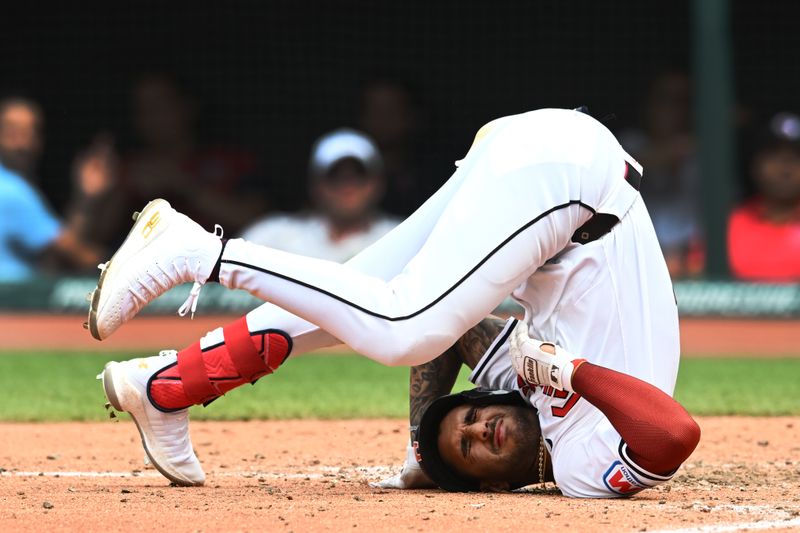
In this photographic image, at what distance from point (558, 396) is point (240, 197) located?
798cm

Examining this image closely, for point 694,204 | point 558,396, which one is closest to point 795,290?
point 694,204

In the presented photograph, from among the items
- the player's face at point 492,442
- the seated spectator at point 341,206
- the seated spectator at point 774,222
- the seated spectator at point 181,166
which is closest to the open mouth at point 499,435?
the player's face at point 492,442

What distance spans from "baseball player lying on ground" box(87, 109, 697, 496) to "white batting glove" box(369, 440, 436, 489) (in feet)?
0.58

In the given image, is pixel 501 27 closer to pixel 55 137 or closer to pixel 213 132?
pixel 213 132

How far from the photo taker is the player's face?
12.6ft

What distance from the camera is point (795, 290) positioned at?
32.0 ft

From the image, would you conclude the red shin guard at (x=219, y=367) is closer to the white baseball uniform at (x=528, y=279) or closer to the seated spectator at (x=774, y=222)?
the white baseball uniform at (x=528, y=279)

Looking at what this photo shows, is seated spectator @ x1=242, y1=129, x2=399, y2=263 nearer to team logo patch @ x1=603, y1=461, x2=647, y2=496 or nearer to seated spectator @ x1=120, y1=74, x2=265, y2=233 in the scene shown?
seated spectator @ x1=120, y1=74, x2=265, y2=233

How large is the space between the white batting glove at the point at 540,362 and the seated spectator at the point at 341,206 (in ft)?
20.8

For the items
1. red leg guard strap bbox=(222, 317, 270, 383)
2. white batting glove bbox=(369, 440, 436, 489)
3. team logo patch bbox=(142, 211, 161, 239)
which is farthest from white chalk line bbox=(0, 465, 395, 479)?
team logo patch bbox=(142, 211, 161, 239)

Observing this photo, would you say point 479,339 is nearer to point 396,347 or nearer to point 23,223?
point 396,347

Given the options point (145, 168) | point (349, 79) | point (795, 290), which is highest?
point (349, 79)

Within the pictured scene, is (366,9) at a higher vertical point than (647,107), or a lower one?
higher

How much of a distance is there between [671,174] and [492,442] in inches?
310
